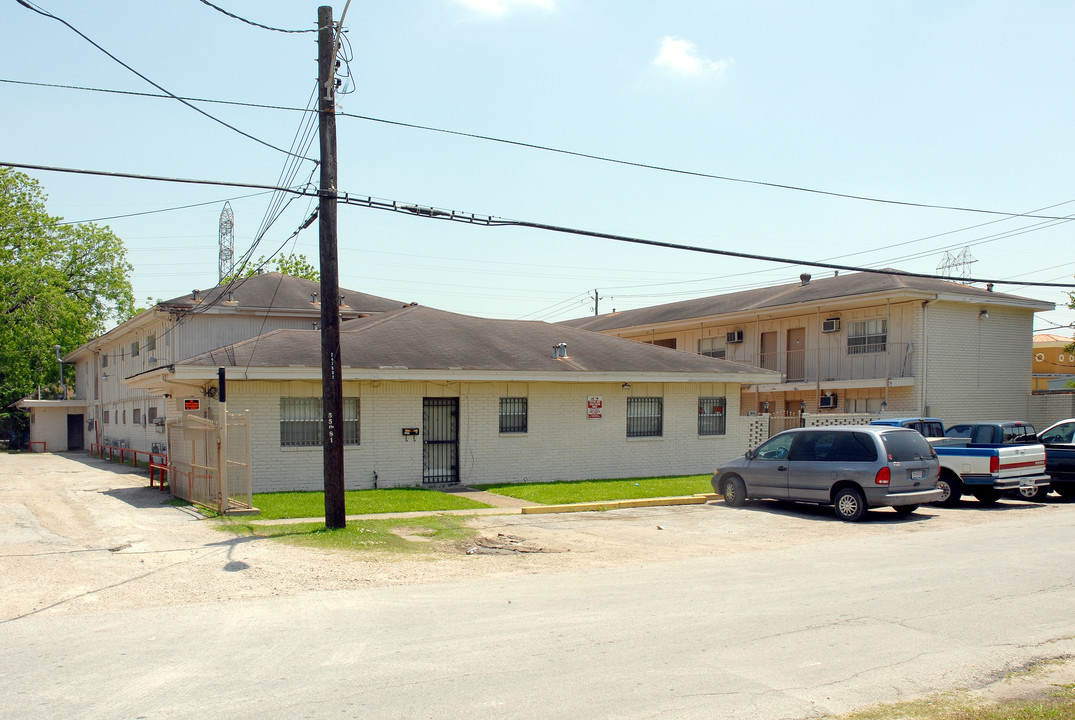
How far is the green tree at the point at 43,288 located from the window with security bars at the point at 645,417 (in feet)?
120

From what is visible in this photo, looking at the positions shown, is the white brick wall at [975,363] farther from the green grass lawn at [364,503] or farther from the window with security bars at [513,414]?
the green grass lawn at [364,503]

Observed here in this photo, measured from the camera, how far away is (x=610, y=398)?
2322 centimetres

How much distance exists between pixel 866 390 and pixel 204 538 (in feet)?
80.3

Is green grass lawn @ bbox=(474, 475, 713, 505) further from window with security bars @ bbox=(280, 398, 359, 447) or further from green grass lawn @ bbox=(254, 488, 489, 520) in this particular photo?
window with security bars @ bbox=(280, 398, 359, 447)

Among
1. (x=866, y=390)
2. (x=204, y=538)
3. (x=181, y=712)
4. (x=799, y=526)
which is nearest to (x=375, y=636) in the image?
(x=181, y=712)

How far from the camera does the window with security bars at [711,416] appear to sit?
24.8 meters

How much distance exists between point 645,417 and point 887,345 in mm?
11028

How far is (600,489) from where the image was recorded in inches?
790

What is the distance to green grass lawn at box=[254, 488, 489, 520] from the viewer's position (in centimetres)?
1579

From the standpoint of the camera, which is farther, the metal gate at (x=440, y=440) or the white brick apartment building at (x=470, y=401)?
the metal gate at (x=440, y=440)

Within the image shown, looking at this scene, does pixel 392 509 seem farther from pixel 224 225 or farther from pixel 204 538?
pixel 224 225

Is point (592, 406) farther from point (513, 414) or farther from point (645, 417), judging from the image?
point (513, 414)

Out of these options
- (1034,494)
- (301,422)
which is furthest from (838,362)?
(301,422)

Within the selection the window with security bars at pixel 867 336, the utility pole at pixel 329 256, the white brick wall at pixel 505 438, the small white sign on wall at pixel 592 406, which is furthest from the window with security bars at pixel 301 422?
the window with security bars at pixel 867 336
